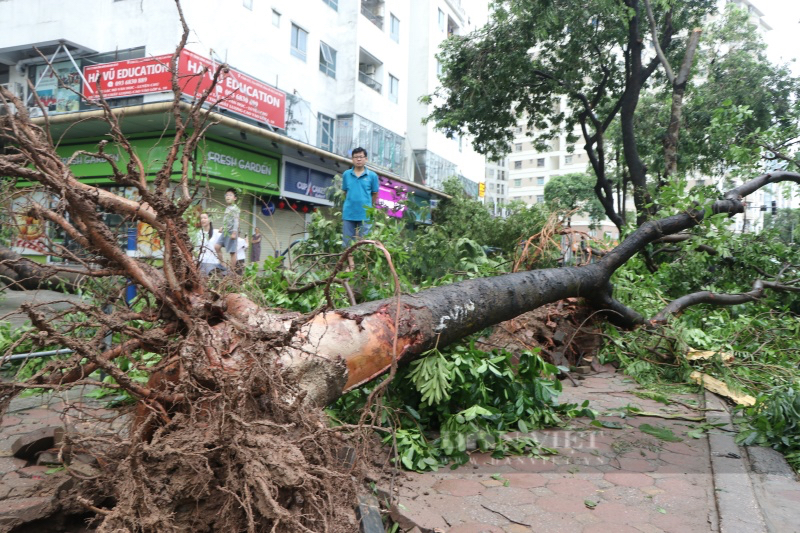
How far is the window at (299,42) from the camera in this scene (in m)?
18.8

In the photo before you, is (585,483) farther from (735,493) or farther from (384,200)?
(384,200)

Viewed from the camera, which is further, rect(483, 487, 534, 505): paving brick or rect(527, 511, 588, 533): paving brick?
rect(483, 487, 534, 505): paving brick

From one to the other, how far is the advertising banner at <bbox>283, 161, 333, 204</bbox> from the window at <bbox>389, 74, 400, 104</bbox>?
26.6 ft

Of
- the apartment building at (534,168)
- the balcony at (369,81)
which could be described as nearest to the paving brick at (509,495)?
the balcony at (369,81)

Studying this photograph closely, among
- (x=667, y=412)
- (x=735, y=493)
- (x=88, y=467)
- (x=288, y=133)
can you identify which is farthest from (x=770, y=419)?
(x=288, y=133)

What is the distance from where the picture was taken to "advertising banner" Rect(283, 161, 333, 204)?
16938 millimetres

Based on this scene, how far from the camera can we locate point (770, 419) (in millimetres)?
3568

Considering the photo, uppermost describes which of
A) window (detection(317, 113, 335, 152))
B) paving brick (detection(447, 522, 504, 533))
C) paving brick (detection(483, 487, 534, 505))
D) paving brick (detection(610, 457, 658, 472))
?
window (detection(317, 113, 335, 152))

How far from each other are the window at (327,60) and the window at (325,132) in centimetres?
183

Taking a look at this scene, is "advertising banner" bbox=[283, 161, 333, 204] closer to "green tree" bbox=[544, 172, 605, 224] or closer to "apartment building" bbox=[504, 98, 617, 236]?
"green tree" bbox=[544, 172, 605, 224]

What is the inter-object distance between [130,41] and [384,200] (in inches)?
368

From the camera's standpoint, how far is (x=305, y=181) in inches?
702

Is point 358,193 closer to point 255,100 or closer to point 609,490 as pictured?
point 609,490

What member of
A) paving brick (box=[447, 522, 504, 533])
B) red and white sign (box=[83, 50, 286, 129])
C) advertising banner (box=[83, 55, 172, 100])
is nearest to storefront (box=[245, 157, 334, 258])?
red and white sign (box=[83, 50, 286, 129])
